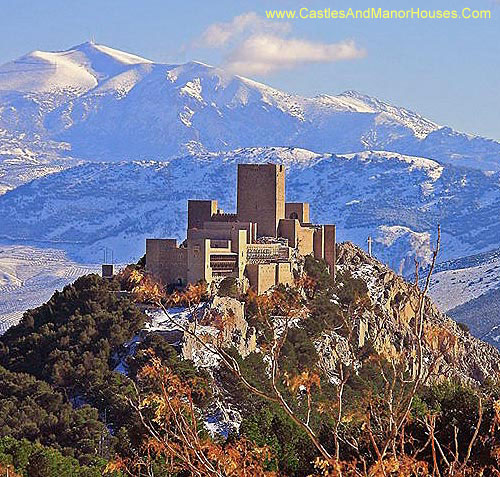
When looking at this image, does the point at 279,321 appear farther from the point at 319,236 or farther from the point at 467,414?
the point at 467,414

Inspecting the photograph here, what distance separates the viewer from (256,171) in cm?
→ 6181

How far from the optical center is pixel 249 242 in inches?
2272

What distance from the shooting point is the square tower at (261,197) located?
6109 centimetres

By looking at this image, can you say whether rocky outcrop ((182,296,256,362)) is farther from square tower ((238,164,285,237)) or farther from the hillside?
square tower ((238,164,285,237))

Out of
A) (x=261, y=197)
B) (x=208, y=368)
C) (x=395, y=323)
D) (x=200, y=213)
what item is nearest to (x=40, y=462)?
(x=208, y=368)

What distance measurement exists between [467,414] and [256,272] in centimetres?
2399

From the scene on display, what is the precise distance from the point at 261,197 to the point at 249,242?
161 inches

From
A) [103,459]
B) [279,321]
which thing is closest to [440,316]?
[279,321]

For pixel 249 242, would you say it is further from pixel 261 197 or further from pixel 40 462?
pixel 40 462

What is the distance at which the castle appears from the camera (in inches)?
2125

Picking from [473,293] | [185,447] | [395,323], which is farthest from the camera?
[473,293]

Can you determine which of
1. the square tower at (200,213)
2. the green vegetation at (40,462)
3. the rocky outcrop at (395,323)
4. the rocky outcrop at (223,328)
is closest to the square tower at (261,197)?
the square tower at (200,213)

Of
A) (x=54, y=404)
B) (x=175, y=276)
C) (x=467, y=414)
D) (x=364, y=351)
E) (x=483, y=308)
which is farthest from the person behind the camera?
(x=483, y=308)

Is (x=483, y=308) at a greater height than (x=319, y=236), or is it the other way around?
(x=319, y=236)
